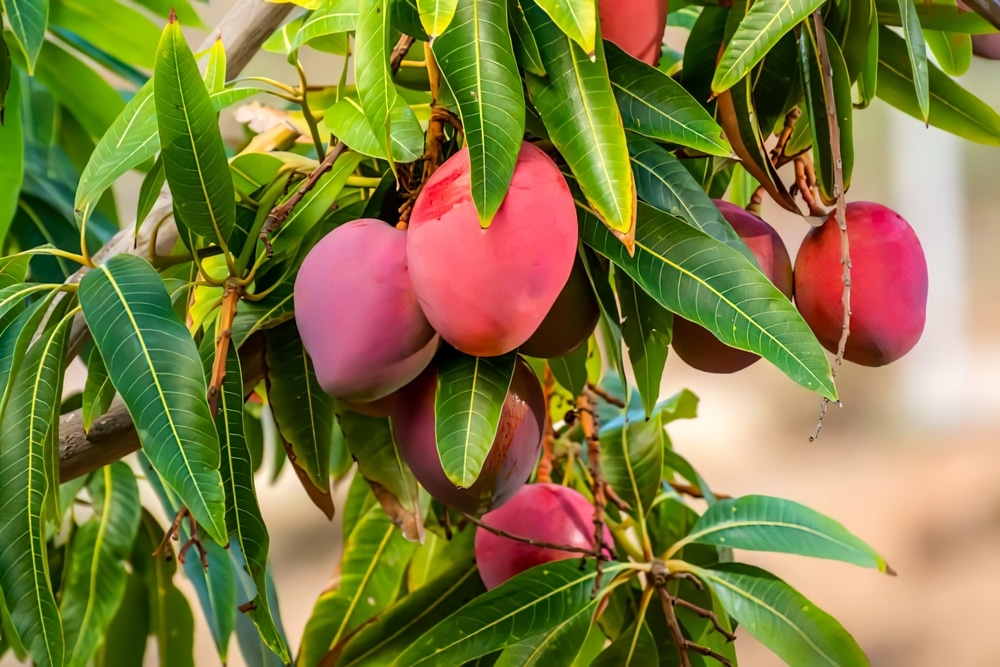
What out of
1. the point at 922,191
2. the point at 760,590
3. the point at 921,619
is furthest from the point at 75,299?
the point at 922,191

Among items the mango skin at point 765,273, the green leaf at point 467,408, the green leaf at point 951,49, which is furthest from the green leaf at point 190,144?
the green leaf at point 951,49

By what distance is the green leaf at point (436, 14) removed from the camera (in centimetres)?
35

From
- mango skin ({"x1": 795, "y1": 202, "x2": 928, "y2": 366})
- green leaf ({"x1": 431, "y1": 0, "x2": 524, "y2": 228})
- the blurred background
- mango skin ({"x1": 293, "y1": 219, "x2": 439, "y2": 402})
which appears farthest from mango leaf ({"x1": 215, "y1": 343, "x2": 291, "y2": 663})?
the blurred background

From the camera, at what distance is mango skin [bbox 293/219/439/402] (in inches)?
15.8

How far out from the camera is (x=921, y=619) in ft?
7.31

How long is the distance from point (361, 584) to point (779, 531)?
0.31m

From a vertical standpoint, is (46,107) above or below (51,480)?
above

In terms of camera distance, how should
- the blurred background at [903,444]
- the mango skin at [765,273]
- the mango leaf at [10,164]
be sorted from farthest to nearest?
the blurred background at [903,444]
the mango leaf at [10,164]
the mango skin at [765,273]

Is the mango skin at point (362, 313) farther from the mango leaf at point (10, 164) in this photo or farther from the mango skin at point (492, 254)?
the mango leaf at point (10, 164)

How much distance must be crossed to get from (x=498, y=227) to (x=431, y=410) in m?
0.11

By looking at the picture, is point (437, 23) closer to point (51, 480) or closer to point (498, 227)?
point (498, 227)

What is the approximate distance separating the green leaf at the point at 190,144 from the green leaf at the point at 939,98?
0.36 m

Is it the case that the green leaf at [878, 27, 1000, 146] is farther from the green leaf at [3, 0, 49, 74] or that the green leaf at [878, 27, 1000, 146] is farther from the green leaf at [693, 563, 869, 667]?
the green leaf at [3, 0, 49, 74]

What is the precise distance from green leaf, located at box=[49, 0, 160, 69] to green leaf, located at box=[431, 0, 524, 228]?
605 millimetres
